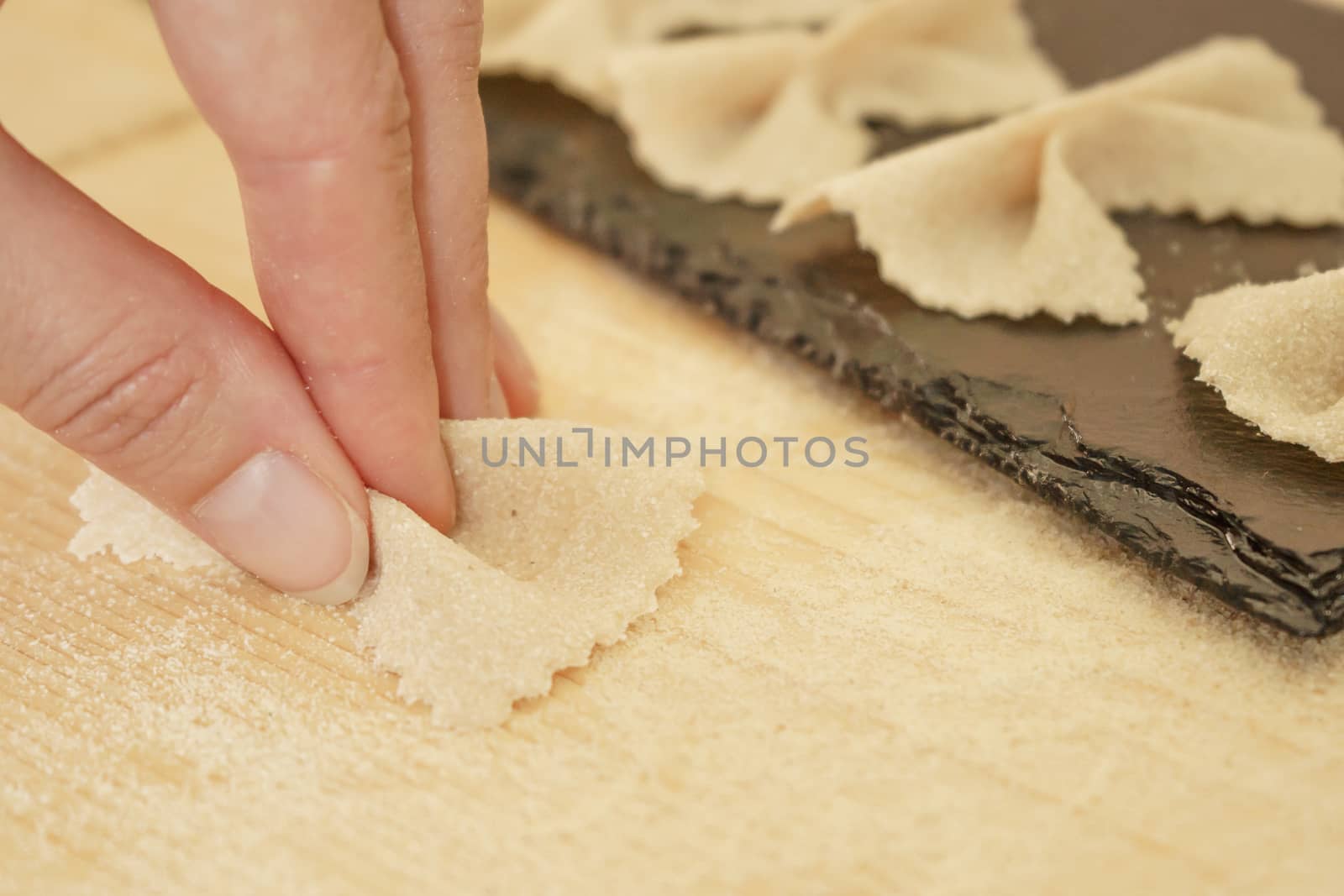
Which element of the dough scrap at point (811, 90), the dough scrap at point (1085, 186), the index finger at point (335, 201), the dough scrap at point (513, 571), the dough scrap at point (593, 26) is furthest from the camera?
the dough scrap at point (593, 26)

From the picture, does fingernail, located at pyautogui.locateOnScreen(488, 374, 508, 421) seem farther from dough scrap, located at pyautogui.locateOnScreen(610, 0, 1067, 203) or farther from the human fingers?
dough scrap, located at pyautogui.locateOnScreen(610, 0, 1067, 203)

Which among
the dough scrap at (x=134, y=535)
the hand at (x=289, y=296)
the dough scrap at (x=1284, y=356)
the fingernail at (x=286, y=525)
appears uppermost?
the dough scrap at (x=1284, y=356)

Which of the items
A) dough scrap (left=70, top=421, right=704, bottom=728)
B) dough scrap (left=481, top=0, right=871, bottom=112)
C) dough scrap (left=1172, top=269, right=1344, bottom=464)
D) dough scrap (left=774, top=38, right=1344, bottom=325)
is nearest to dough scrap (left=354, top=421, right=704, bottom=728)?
dough scrap (left=70, top=421, right=704, bottom=728)

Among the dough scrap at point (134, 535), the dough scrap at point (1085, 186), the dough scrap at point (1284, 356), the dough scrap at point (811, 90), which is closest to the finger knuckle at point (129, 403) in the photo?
the dough scrap at point (134, 535)

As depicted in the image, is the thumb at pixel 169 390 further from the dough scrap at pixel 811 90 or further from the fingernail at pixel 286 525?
the dough scrap at pixel 811 90

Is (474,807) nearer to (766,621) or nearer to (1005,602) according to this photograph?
(766,621)

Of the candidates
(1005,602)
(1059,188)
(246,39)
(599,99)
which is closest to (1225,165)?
(1059,188)

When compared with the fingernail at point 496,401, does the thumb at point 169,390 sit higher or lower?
lower

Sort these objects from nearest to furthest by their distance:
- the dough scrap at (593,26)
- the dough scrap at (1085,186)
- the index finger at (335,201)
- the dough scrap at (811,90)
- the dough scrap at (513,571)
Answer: the index finger at (335,201), the dough scrap at (513,571), the dough scrap at (1085,186), the dough scrap at (811,90), the dough scrap at (593,26)
